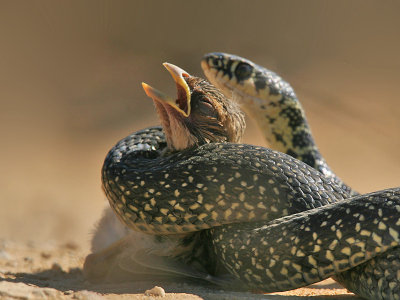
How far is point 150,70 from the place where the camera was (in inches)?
665

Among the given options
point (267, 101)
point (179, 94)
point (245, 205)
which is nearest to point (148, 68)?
point (267, 101)

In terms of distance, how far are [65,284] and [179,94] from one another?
2.25 meters

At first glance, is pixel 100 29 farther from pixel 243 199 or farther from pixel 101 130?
pixel 243 199

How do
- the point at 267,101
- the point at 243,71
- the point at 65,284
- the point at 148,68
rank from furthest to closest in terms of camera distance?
the point at 148,68, the point at 267,101, the point at 243,71, the point at 65,284

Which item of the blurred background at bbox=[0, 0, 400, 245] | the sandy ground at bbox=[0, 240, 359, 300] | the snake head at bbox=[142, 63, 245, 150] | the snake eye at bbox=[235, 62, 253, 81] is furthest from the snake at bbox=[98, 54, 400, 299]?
the blurred background at bbox=[0, 0, 400, 245]

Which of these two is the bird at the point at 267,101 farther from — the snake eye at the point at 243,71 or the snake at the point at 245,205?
the snake at the point at 245,205

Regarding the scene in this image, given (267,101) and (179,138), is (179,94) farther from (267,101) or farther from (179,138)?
(267,101)

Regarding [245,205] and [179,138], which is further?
[179,138]

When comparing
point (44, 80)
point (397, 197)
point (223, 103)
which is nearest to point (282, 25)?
point (44, 80)

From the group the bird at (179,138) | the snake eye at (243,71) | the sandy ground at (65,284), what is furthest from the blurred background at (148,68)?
the bird at (179,138)

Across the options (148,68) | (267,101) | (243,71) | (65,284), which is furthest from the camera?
(148,68)

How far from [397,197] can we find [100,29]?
14221mm

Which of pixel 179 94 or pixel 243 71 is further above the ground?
pixel 243 71

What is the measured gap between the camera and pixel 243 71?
8.69 metres
